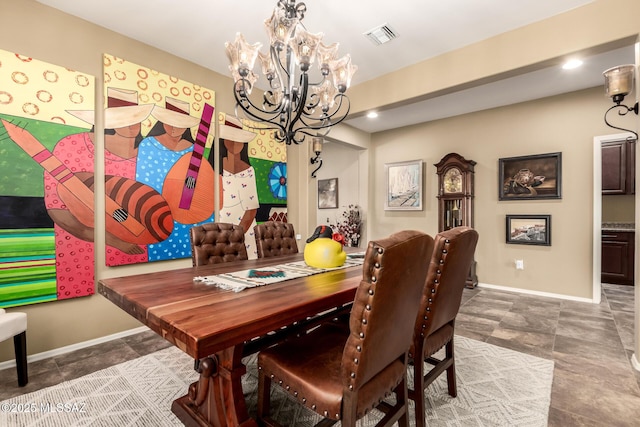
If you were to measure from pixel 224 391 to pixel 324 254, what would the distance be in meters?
0.98

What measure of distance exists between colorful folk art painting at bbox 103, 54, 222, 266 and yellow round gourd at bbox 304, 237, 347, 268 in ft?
5.75

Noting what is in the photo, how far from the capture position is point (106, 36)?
8.79 ft

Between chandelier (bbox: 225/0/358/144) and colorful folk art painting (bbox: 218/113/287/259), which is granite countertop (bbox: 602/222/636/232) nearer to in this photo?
colorful folk art painting (bbox: 218/113/287/259)

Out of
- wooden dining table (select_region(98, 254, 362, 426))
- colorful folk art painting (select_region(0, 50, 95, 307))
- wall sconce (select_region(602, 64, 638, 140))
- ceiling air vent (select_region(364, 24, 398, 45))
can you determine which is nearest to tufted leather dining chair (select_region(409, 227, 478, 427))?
wooden dining table (select_region(98, 254, 362, 426))

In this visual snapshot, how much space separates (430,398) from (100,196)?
10.0ft

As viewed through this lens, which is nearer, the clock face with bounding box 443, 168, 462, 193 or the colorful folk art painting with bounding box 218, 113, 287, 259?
the colorful folk art painting with bounding box 218, 113, 287, 259

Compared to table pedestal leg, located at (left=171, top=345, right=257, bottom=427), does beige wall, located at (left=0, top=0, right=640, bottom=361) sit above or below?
above

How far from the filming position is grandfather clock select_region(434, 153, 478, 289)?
457 cm

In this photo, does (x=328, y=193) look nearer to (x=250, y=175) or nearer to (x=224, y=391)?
(x=250, y=175)

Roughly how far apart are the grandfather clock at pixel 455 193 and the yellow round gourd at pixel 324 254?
3.26 meters

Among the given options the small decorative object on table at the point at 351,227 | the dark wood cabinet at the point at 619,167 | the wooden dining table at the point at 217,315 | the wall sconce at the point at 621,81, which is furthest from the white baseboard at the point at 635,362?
the small decorative object on table at the point at 351,227

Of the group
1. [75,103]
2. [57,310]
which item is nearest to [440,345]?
[57,310]

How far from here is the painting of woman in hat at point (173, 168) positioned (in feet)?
9.53

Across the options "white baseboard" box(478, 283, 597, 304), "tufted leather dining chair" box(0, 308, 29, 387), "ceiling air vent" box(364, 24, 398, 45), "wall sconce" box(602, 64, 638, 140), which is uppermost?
"ceiling air vent" box(364, 24, 398, 45)
